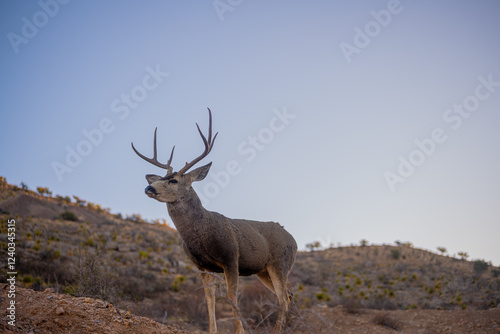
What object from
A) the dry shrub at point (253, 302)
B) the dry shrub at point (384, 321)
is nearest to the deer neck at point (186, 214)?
the dry shrub at point (253, 302)

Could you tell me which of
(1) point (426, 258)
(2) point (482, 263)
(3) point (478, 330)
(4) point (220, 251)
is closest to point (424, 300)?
(3) point (478, 330)

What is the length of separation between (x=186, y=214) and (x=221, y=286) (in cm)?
211

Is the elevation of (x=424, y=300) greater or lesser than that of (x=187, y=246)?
lesser

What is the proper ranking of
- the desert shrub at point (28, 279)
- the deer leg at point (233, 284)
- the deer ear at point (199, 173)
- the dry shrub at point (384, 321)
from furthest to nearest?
the dry shrub at point (384, 321), the desert shrub at point (28, 279), the deer ear at point (199, 173), the deer leg at point (233, 284)

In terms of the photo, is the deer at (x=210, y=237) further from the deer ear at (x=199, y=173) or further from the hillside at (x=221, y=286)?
the hillside at (x=221, y=286)

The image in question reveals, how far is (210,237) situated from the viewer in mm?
6574

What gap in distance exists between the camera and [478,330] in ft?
38.5

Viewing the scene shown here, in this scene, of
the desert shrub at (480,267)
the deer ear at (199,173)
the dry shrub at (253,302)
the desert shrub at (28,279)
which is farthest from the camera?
the desert shrub at (480,267)

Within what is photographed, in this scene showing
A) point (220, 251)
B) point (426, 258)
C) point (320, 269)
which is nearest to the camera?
point (220, 251)

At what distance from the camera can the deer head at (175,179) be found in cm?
650

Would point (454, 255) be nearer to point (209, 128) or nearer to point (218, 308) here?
point (218, 308)

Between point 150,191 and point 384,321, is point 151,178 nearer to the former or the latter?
point 150,191

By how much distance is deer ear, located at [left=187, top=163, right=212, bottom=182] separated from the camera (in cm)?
706

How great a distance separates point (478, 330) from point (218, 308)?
9543mm
